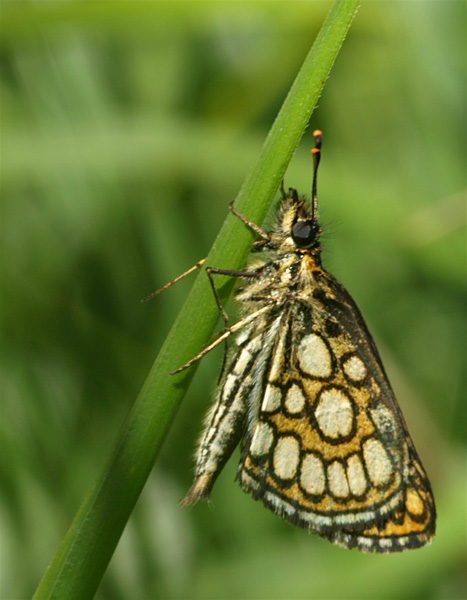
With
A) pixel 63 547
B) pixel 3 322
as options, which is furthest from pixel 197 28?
pixel 63 547

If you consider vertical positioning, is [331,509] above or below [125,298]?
below

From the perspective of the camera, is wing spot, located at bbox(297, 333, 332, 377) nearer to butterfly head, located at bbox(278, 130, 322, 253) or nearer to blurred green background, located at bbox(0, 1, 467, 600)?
butterfly head, located at bbox(278, 130, 322, 253)

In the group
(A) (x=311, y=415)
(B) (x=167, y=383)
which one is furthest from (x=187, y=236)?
(B) (x=167, y=383)

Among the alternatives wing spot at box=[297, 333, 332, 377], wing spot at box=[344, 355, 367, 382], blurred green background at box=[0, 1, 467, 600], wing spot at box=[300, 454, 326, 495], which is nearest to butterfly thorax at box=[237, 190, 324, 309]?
wing spot at box=[297, 333, 332, 377]

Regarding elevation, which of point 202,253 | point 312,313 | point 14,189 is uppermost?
point 14,189

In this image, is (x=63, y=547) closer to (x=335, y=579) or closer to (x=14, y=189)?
(x=335, y=579)

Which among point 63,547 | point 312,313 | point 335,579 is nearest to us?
point 63,547
